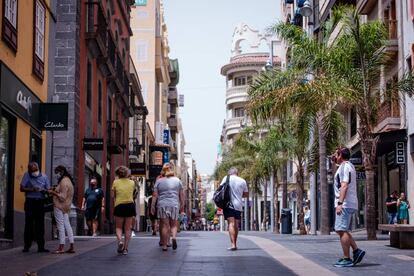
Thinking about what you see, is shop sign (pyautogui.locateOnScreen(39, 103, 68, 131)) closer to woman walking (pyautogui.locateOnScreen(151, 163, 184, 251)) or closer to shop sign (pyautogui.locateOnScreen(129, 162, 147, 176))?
woman walking (pyautogui.locateOnScreen(151, 163, 184, 251))

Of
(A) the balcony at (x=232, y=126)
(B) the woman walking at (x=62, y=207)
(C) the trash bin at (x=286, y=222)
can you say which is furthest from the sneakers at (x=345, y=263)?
(A) the balcony at (x=232, y=126)

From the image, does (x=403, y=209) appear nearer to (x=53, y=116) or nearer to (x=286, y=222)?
(x=286, y=222)

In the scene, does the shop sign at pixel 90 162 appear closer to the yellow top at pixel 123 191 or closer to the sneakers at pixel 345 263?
the yellow top at pixel 123 191

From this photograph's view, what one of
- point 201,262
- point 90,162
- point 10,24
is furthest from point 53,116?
point 90,162

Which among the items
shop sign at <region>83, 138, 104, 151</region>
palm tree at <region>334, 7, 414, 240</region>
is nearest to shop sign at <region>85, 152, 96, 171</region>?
shop sign at <region>83, 138, 104, 151</region>

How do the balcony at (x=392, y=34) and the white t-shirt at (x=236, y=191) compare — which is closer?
the white t-shirt at (x=236, y=191)

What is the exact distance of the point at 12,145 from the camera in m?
16.2

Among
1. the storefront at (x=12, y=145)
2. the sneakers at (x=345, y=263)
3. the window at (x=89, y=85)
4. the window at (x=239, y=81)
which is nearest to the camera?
the sneakers at (x=345, y=263)

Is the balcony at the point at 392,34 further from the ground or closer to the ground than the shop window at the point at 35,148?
further from the ground

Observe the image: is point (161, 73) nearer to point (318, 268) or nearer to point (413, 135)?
point (413, 135)

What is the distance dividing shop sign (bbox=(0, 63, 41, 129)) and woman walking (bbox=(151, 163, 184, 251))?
327 cm

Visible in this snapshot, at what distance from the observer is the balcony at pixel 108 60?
29.1 meters

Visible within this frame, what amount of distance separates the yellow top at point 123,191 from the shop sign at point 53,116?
3811 millimetres

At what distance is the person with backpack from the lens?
15.4 meters
